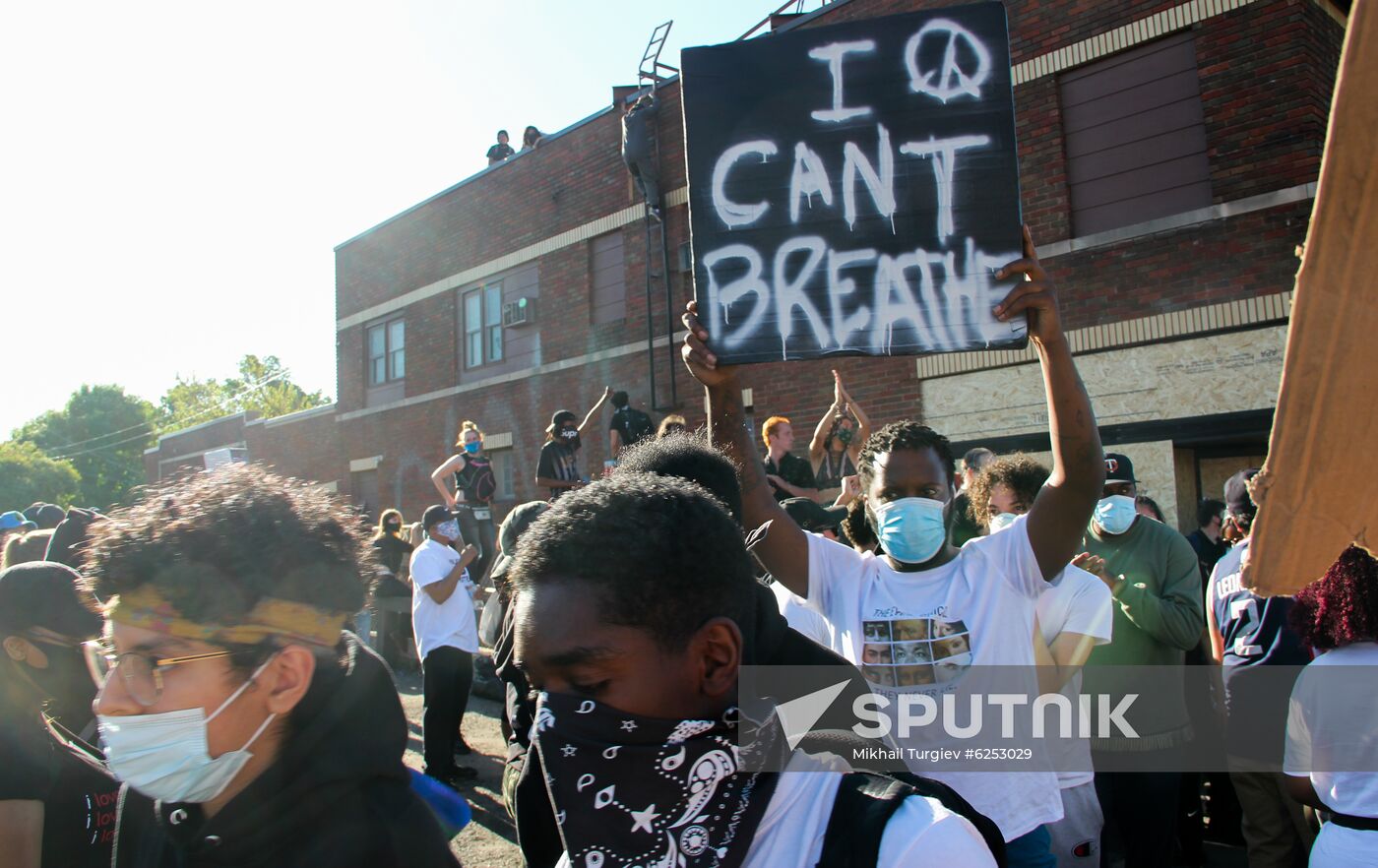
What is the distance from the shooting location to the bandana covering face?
1.23m

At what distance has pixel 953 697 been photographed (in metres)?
2.52

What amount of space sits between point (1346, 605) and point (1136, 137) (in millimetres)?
8295

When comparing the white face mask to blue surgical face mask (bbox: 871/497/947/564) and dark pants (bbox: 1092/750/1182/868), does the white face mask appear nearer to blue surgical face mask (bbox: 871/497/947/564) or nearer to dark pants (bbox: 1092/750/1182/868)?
blue surgical face mask (bbox: 871/497/947/564)

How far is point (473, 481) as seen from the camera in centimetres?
1045

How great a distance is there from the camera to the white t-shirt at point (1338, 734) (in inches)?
106

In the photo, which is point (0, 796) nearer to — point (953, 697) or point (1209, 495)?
point (953, 697)

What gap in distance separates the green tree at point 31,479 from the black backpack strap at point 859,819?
39782 mm

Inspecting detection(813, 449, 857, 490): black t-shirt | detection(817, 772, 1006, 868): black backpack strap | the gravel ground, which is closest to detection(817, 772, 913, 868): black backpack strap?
detection(817, 772, 1006, 868): black backpack strap

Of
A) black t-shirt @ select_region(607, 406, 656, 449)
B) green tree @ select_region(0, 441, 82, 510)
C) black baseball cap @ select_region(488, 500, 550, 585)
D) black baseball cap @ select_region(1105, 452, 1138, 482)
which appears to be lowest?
black baseball cap @ select_region(488, 500, 550, 585)

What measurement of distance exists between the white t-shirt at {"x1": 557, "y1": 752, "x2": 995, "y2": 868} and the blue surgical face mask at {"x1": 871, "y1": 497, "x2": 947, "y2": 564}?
4.81 ft

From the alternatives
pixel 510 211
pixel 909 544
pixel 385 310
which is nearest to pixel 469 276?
pixel 510 211

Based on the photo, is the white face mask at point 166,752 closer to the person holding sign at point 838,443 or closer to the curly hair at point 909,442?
the curly hair at point 909,442

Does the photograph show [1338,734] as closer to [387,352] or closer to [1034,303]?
[1034,303]

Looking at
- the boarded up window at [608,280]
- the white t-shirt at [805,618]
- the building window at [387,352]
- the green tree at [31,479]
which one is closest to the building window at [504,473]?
the boarded up window at [608,280]
